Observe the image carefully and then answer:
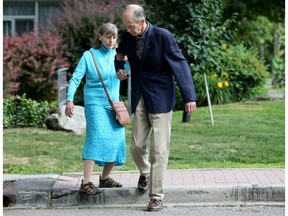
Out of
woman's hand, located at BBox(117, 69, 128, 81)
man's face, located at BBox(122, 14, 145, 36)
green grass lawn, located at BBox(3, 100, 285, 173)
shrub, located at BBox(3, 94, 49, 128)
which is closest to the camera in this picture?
man's face, located at BBox(122, 14, 145, 36)

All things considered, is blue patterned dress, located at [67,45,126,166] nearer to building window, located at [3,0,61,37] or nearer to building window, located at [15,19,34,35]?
building window, located at [3,0,61,37]

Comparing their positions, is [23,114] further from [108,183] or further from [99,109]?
[99,109]

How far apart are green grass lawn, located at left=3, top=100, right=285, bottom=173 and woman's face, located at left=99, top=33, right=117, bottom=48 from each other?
79.4 inches

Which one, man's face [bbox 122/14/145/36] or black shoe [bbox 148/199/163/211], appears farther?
black shoe [bbox 148/199/163/211]

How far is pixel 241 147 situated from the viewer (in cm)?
1032

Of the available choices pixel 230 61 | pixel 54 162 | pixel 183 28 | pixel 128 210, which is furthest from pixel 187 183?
pixel 230 61

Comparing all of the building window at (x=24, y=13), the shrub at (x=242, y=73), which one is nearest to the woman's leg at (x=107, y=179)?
the shrub at (x=242, y=73)

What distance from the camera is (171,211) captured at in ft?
22.8

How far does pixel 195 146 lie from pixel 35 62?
7.08 m

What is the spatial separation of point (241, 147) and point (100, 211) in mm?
3749

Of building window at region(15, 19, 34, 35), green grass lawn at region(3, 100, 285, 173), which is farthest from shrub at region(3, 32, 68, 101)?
green grass lawn at region(3, 100, 285, 173)

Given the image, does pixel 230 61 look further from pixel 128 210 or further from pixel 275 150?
pixel 128 210

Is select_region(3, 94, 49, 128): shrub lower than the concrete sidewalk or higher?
higher

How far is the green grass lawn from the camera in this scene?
30.0 ft
